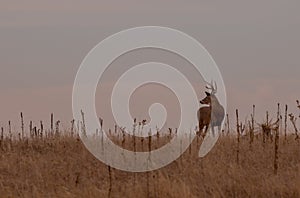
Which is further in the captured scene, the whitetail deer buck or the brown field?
the whitetail deer buck

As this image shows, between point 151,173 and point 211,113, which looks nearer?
point 151,173

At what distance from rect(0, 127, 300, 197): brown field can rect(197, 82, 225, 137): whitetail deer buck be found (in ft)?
12.8

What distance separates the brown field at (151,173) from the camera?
11.9 metres

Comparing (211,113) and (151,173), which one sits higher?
(211,113)

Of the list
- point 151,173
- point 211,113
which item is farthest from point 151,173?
point 211,113

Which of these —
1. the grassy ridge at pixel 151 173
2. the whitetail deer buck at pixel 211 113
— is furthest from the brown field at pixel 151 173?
the whitetail deer buck at pixel 211 113

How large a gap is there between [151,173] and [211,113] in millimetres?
7841

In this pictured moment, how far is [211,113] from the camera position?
21.4m

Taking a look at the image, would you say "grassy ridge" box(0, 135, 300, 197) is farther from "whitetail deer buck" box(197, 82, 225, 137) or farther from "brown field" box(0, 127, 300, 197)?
"whitetail deer buck" box(197, 82, 225, 137)

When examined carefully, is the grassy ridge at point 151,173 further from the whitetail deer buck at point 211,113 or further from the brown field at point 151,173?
the whitetail deer buck at point 211,113

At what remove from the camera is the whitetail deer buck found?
21.4 meters

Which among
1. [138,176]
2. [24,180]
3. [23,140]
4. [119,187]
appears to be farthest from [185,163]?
[23,140]

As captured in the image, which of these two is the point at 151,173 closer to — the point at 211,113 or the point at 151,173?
the point at 151,173

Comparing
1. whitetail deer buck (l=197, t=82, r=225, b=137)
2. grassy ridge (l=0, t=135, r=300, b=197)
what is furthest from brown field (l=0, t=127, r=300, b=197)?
whitetail deer buck (l=197, t=82, r=225, b=137)
